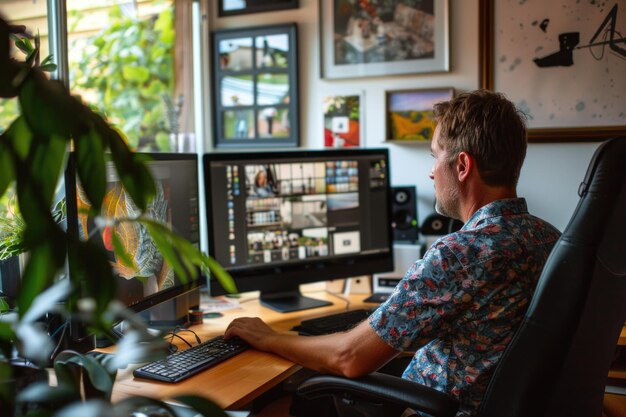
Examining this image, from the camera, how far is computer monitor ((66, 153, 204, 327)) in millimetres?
1570

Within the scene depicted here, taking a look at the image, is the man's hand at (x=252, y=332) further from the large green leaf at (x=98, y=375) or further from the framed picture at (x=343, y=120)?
the framed picture at (x=343, y=120)

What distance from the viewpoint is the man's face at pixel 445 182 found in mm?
1593

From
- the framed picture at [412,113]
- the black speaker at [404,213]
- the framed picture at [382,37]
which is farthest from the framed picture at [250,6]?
the black speaker at [404,213]

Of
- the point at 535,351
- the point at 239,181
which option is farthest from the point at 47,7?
the point at 535,351

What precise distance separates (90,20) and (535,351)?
269 cm

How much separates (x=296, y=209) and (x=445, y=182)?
772 mm

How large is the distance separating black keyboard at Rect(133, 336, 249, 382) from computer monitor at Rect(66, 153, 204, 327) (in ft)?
0.57

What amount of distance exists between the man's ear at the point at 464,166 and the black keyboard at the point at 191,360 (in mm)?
714

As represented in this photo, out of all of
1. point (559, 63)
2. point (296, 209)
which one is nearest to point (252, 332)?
point (296, 209)

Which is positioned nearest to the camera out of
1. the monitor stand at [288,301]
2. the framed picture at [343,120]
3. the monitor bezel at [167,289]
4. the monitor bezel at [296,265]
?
the monitor bezel at [167,289]

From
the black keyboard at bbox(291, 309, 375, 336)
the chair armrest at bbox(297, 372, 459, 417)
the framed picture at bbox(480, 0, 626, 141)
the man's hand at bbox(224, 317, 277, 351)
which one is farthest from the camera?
the framed picture at bbox(480, 0, 626, 141)

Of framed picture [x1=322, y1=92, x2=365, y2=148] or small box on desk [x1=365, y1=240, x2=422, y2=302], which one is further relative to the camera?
framed picture [x1=322, y1=92, x2=365, y2=148]

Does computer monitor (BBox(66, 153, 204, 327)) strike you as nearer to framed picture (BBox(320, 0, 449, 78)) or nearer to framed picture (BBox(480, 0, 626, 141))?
framed picture (BBox(320, 0, 449, 78))

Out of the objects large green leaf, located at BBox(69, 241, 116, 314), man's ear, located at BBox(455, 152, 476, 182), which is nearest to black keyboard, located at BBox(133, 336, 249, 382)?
man's ear, located at BBox(455, 152, 476, 182)
